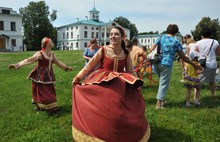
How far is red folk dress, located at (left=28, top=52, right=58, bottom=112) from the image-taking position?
20.6 feet

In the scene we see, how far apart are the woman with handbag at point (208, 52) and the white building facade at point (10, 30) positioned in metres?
50.3

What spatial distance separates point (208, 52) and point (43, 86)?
4.92 metres

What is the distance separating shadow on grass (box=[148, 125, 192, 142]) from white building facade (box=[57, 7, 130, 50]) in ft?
271

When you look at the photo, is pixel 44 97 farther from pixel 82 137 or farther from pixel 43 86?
pixel 82 137

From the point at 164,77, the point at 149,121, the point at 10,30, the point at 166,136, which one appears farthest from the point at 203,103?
the point at 10,30

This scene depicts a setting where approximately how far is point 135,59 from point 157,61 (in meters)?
2.09

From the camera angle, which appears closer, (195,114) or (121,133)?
(121,133)

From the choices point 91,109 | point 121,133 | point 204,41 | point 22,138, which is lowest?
point 22,138

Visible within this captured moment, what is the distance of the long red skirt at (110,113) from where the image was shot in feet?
12.6

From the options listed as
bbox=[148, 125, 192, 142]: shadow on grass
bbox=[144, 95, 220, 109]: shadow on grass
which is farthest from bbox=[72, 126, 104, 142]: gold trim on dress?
bbox=[144, 95, 220, 109]: shadow on grass

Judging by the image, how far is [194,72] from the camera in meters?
6.89

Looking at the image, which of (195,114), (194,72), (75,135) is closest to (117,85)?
(75,135)

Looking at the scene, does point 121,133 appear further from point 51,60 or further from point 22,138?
point 51,60

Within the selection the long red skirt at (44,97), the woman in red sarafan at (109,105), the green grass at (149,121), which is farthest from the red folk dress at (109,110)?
the long red skirt at (44,97)
